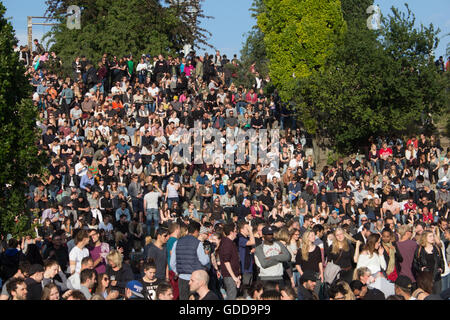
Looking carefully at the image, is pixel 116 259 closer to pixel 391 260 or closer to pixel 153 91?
pixel 391 260

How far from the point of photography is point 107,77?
28.5 meters

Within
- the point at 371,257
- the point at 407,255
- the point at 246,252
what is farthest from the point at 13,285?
the point at 407,255

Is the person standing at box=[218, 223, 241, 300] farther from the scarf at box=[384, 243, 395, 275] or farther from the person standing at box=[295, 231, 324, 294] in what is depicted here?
the scarf at box=[384, 243, 395, 275]

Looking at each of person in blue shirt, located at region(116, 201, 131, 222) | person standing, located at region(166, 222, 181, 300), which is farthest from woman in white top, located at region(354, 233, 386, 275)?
person in blue shirt, located at region(116, 201, 131, 222)

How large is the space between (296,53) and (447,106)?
731cm

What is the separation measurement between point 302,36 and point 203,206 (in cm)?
1332

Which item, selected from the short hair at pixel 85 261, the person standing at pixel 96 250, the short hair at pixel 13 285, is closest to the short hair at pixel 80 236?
the person standing at pixel 96 250

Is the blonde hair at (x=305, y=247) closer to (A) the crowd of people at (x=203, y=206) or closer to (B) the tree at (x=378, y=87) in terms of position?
(A) the crowd of people at (x=203, y=206)

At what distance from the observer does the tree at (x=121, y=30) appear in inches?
1401

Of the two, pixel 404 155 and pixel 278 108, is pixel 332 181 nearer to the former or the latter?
pixel 404 155

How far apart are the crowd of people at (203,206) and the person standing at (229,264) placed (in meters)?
0.02

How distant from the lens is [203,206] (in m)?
19.8

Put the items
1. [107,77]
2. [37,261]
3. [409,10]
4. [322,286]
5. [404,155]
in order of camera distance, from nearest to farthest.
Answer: [322,286], [37,261], [404,155], [409,10], [107,77]

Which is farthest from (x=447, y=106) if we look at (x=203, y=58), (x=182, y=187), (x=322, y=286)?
(x=322, y=286)
